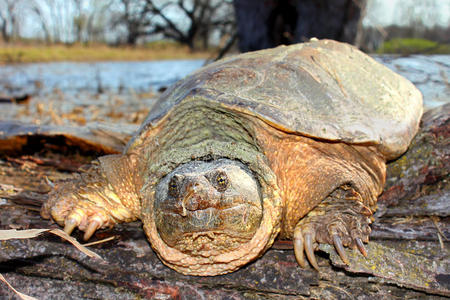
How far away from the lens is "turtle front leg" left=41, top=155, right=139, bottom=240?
1.93 metres

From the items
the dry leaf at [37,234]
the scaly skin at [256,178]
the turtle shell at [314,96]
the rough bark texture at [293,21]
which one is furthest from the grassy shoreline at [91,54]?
the dry leaf at [37,234]

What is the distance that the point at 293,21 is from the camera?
5.81 m

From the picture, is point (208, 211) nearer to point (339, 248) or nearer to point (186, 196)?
point (186, 196)

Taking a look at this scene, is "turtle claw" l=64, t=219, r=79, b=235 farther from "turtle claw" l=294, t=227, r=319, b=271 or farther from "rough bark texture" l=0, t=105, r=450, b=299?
"turtle claw" l=294, t=227, r=319, b=271

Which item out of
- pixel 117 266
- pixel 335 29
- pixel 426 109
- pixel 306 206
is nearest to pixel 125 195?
pixel 117 266

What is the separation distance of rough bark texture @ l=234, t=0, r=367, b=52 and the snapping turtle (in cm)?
318

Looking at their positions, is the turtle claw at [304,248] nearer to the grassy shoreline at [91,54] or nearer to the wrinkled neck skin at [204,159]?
the wrinkled neck skin at [204,159]

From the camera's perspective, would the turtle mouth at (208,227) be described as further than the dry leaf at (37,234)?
Yes

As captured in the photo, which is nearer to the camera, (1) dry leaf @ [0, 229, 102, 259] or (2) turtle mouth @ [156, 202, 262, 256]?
(1) dry leaf @ [0, 229, 102, 259]

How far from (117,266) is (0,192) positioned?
1.09 meters

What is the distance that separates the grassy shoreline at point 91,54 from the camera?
17.3 meters

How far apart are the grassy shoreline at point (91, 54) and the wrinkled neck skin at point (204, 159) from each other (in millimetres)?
14231

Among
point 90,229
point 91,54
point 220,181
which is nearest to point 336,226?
point 220,181

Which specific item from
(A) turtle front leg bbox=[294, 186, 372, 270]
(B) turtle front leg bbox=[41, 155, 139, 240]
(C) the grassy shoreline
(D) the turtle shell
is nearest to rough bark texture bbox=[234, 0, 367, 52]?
(D) the turtle shell
